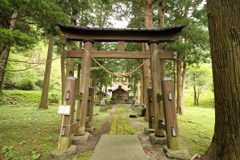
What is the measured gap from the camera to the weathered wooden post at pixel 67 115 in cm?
304

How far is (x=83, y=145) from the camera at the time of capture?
11.9ft

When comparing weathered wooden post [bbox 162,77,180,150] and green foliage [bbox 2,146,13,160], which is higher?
weathered wooden post [bbox 162,77,180,150]

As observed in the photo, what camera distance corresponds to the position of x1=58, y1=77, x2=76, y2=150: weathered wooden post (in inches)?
120

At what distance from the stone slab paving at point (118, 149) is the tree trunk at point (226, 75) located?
1.60m

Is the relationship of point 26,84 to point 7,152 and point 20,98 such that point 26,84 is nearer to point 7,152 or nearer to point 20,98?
point 20,98

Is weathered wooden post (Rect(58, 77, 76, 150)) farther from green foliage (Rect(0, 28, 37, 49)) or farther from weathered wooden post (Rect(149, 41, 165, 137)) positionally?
weathered wooden post (Rect(149, 41, 165, 137))

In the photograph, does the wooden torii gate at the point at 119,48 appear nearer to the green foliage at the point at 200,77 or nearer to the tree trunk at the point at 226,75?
the tree trunk at the point at 226,75

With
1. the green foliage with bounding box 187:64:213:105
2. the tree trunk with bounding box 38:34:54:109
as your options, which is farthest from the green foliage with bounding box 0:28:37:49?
the green foliage with bounding box 187:64:213:105

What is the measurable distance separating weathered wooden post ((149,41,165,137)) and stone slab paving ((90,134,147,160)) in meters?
0.90

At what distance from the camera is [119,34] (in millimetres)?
4449

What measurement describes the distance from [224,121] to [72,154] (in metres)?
3.49

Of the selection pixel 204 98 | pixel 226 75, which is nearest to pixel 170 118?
pixel 226 75

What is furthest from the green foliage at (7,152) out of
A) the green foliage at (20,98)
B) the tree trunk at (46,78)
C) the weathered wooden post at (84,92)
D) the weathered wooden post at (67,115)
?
the green foliage at (20,98)

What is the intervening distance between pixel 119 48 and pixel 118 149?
3.42m
